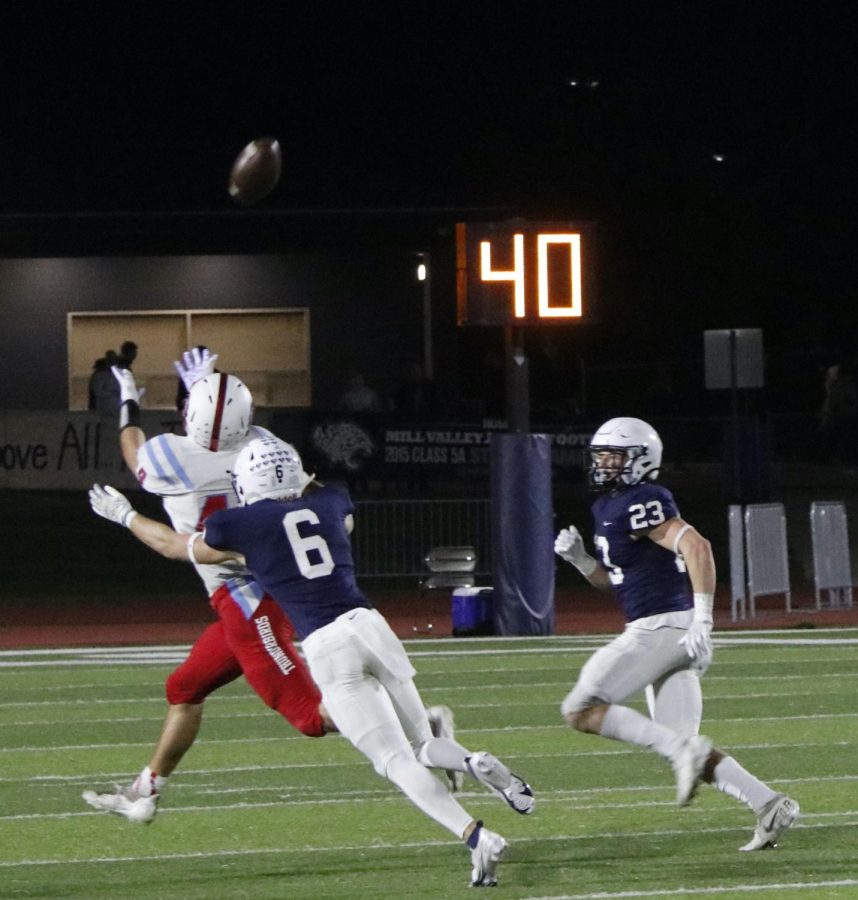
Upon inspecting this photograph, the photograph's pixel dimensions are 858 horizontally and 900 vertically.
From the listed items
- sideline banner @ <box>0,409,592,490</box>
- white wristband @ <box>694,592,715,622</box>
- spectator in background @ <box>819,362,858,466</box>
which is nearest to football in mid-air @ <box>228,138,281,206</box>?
white wristband @ <box>694,592,715,622</box>

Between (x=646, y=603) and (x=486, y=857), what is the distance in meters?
1.42

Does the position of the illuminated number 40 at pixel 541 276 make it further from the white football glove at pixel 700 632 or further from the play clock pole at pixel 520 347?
the white football glove at pixel 700 632

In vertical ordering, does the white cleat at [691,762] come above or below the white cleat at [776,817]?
above

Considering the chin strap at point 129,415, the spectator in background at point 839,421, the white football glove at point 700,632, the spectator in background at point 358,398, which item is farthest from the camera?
the spectator in background at point 839,421

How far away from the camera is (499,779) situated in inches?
252

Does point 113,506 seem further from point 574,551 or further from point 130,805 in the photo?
point 574,551

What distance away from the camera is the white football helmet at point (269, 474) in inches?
267

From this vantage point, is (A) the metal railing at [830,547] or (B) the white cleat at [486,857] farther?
(A) the metal railing at [830,547]

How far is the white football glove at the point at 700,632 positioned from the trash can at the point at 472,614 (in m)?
9.29

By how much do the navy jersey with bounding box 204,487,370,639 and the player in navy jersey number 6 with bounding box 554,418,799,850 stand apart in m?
1.12

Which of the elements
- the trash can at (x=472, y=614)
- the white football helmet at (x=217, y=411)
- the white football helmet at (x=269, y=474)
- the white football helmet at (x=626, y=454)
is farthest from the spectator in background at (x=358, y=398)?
the white football helmet at (x=269, y=474)

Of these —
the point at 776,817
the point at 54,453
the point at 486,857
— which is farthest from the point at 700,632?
the point at 54,453

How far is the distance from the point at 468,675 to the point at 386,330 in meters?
14.4

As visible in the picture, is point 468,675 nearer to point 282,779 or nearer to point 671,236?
point 282,779
